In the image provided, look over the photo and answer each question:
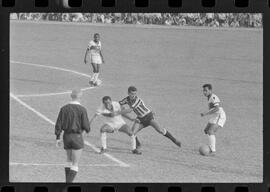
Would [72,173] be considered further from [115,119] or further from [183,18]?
[183,18]

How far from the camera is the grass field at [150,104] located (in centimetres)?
Answer: 1527

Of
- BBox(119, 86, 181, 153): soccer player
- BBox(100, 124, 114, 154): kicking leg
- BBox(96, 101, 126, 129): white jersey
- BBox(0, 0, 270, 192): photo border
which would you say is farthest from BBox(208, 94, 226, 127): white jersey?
BBox(100, 124, 114, 154): kicking leg

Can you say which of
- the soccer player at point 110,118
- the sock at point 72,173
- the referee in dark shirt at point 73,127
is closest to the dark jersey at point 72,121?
the referee in dark shirt at point 73,127

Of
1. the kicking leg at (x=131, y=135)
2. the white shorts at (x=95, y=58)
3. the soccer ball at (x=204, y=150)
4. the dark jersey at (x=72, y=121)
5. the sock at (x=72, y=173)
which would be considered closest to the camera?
the dark jersey at (x=72, y=121)

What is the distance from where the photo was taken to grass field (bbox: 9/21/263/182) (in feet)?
50.1

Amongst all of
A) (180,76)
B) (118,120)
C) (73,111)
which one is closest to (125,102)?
(118,120)

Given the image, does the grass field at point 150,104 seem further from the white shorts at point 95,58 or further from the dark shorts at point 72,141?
the white shorts at point 95,58

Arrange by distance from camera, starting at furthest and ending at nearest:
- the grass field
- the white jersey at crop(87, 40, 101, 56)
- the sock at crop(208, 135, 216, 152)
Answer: the white jersey at crop(87, 40, 101, 56) < the sock at crop(208, 135, 216, 152) < the grass field

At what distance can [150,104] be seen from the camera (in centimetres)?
2216

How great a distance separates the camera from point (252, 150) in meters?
16.9

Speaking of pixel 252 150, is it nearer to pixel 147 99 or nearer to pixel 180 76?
pixel 147 99

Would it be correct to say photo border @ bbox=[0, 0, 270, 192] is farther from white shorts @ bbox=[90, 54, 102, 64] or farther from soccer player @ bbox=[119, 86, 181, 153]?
white shorts @ bbox=[90, 54, 102, 64]
